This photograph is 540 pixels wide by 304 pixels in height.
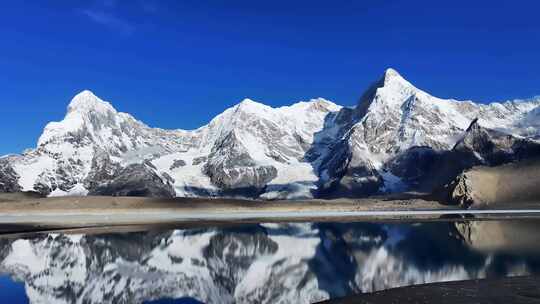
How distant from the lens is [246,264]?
56531 mm

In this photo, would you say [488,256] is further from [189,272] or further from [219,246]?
[219,246]

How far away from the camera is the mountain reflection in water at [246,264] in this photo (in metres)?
41.1

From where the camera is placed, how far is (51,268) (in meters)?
53.6

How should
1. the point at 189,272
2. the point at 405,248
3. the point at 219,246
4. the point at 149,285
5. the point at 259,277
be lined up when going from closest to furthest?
the point at 149,285 → the point at 259,277 → the point at 189,272 → the point at 405,248 → the point at 219,246

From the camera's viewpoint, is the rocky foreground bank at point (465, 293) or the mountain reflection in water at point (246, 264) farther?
the mountain reflection in water at point (246, 264)

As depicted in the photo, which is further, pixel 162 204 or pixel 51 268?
pixel 162 204

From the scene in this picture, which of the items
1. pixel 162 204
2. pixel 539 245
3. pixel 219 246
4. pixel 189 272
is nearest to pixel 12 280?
pixel 189 272

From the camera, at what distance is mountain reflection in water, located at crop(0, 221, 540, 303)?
135 feet

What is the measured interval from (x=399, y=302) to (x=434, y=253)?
28.8 metres

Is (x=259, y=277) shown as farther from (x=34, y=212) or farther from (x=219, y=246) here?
(x=34, y=212)

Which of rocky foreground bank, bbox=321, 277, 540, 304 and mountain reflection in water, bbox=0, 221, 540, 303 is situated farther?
mountain reflection in water, bbox=0, 221, 540, 303

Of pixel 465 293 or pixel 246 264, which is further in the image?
pixel 246 264

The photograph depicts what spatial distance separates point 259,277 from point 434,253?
66.7ft

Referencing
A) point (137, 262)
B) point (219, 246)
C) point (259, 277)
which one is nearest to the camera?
point (259, 277)
